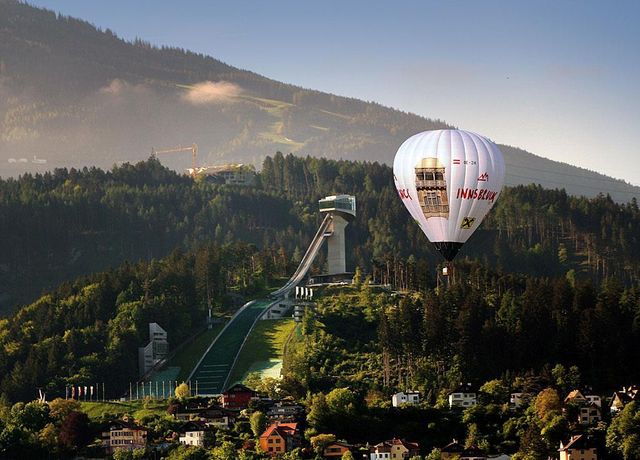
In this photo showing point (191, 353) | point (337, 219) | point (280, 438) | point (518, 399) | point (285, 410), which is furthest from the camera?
point (337, 219)

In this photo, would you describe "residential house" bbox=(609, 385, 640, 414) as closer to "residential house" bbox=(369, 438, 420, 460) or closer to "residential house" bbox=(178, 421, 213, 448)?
"residential house" bbox=(369, 438, 420, 460)

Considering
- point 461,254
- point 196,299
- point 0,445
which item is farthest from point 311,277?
point 0,445

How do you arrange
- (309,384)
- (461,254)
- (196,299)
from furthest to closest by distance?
(461,254) < (196,299) < (309,384)

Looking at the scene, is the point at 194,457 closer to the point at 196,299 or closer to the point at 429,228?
the point at 429,228

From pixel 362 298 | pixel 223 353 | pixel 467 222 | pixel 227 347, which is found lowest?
pixel 223 353

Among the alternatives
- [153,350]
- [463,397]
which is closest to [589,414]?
[463,397]

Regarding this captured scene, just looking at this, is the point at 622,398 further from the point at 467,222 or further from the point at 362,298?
the point at 362,298
